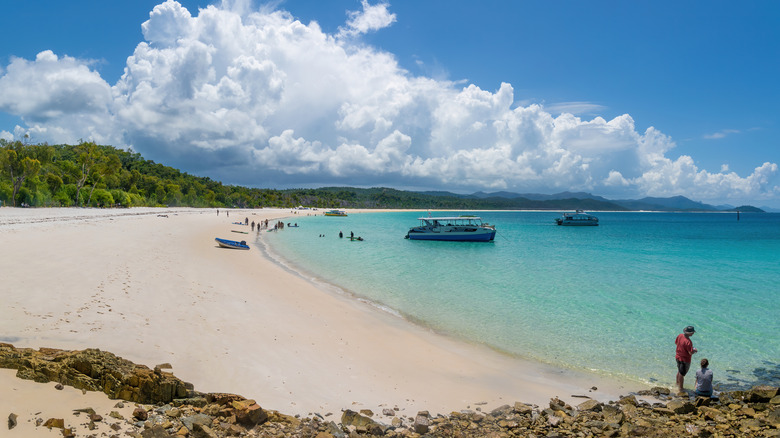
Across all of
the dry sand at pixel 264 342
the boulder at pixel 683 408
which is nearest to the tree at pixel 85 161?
the dry sand at pixel 264 342

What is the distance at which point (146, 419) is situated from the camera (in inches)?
212

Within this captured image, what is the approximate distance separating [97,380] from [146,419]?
3.86 ft

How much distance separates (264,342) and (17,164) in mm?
81434

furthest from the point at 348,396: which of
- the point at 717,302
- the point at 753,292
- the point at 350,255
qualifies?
the point at 350,255

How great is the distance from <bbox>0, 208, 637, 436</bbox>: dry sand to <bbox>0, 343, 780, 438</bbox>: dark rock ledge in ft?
1.60

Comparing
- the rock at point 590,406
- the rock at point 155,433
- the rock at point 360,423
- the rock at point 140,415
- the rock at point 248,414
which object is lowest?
the rock at point 590,406

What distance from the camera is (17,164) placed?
217 feet

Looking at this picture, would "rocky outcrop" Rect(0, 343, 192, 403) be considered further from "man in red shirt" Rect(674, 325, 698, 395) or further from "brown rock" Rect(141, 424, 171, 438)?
"man in red shirt" Rect(674, 325, 698, 395)

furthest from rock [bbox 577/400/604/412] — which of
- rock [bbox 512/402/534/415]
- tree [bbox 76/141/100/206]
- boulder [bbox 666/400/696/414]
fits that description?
tree [bbox 76/141/100/206]

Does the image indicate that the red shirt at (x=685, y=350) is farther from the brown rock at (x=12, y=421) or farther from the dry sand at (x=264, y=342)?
the brown rock at (x=12, y=421)

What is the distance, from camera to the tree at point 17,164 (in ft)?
213

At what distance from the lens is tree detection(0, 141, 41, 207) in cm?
6481

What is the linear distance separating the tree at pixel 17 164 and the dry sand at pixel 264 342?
218 feet

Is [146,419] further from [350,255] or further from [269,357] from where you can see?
[350,255]
